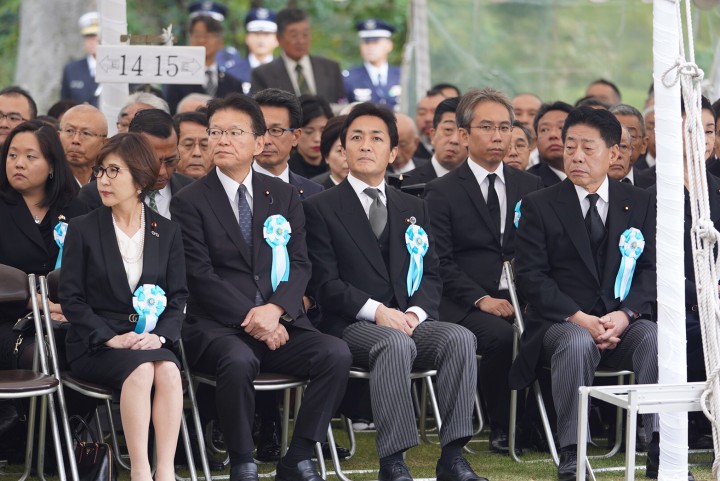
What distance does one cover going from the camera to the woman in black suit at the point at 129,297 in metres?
6.07

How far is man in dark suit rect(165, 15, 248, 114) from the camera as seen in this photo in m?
11.2

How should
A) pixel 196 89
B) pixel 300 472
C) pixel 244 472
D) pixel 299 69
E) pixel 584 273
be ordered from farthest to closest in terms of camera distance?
1. pixel 299 69
2. pixel 196 89
3. pixel 584 273
4. pixel 300 472
5. pixel 244 472

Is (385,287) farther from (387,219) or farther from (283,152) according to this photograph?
(283,152)

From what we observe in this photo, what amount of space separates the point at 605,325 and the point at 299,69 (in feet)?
17.6

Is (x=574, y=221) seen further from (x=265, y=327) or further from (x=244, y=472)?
(x=244, y=472)

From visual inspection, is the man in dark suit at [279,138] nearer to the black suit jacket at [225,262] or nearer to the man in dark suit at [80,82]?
the black suit jacket at [225,262]

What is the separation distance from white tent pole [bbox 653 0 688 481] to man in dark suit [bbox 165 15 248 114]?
6.03 meters

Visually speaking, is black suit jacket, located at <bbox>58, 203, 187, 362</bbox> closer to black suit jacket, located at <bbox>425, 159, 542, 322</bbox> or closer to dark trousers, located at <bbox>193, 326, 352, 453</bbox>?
dark trousers, located at <bbox>193, 326, 352, 453</bbox>

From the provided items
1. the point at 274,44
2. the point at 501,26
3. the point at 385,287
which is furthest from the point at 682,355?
the point at 274,44

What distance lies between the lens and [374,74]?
528 inches

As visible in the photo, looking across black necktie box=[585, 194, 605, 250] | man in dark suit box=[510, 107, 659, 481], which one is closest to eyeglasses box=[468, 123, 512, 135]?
man in dark suit box=[510, 107, 659, 481]

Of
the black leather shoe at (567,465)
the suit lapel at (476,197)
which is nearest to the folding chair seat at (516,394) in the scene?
the black leather shoe at (567,465)

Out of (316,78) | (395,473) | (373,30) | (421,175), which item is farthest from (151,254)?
(373,30)

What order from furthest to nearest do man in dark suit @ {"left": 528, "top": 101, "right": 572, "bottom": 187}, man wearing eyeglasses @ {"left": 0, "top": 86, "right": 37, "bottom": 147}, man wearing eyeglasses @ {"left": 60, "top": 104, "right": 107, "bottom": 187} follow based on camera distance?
1. man in dark suit @ {"left": 528, "top": 101, "right": 572, "bottom": 187}
2. man wearing eyeglasses @ {"left": 0, "top": 86, "right": 37, "bottom": 147}
3. man wearing eyeglasses @ {"left": 60, "top": 104, "right": 107, "bottom": 187}
